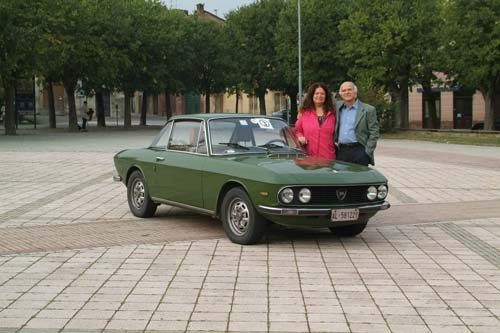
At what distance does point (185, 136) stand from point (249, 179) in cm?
185

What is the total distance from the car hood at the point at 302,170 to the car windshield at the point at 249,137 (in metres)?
0.30

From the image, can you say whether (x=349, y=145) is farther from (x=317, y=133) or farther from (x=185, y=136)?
(x=185, y=136)

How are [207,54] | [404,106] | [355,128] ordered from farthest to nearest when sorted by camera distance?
1. [207,54]
2. [404,106]
3. [355,128]

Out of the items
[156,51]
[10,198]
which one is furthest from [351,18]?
[10,198]

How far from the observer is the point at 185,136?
9078mm

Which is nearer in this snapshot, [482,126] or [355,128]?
[355,128]

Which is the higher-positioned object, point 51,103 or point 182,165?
point 51,103

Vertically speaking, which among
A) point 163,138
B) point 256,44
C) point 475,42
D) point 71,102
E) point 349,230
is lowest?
point 349,230

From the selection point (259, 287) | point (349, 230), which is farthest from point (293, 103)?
point (259, 287)

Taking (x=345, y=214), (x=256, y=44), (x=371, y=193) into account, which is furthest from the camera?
(x=256, y=44)

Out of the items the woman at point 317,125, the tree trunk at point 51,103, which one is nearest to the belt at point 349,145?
the woman at point 317,125

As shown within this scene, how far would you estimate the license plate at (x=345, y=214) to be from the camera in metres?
7.42

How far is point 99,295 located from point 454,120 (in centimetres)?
5134

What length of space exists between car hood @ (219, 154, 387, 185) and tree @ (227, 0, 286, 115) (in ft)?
140
